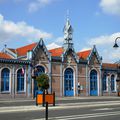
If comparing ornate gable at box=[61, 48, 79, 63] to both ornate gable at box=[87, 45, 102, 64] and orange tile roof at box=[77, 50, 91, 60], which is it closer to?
orange tile roof at box=[77, 50, 91, 60]

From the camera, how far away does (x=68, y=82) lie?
60.1 meters

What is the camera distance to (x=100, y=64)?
66.1 metres

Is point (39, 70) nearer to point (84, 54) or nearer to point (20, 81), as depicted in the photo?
point (20, 81)

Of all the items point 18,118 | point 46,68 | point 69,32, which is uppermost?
point 69,32

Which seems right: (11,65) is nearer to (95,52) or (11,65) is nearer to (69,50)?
(69,50)

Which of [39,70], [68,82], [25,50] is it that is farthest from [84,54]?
[39,70]

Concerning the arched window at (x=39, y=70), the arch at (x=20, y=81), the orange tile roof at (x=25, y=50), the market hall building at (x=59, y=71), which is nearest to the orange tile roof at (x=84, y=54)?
the market hall building at (x=59, y=71)

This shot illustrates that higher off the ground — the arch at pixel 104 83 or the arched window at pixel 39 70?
the arched window at pixel 39 70

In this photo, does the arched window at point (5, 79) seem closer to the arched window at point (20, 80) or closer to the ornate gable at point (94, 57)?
the arched window at point (20, 80)

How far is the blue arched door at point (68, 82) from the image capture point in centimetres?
5950

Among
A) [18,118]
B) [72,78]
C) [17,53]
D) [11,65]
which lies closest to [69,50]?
[72,78]

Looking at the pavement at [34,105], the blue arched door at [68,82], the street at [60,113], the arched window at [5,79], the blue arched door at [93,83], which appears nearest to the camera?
the street at [60,113]

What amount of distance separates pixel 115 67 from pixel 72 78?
13.9m

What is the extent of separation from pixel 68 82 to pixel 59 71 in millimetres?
3110
